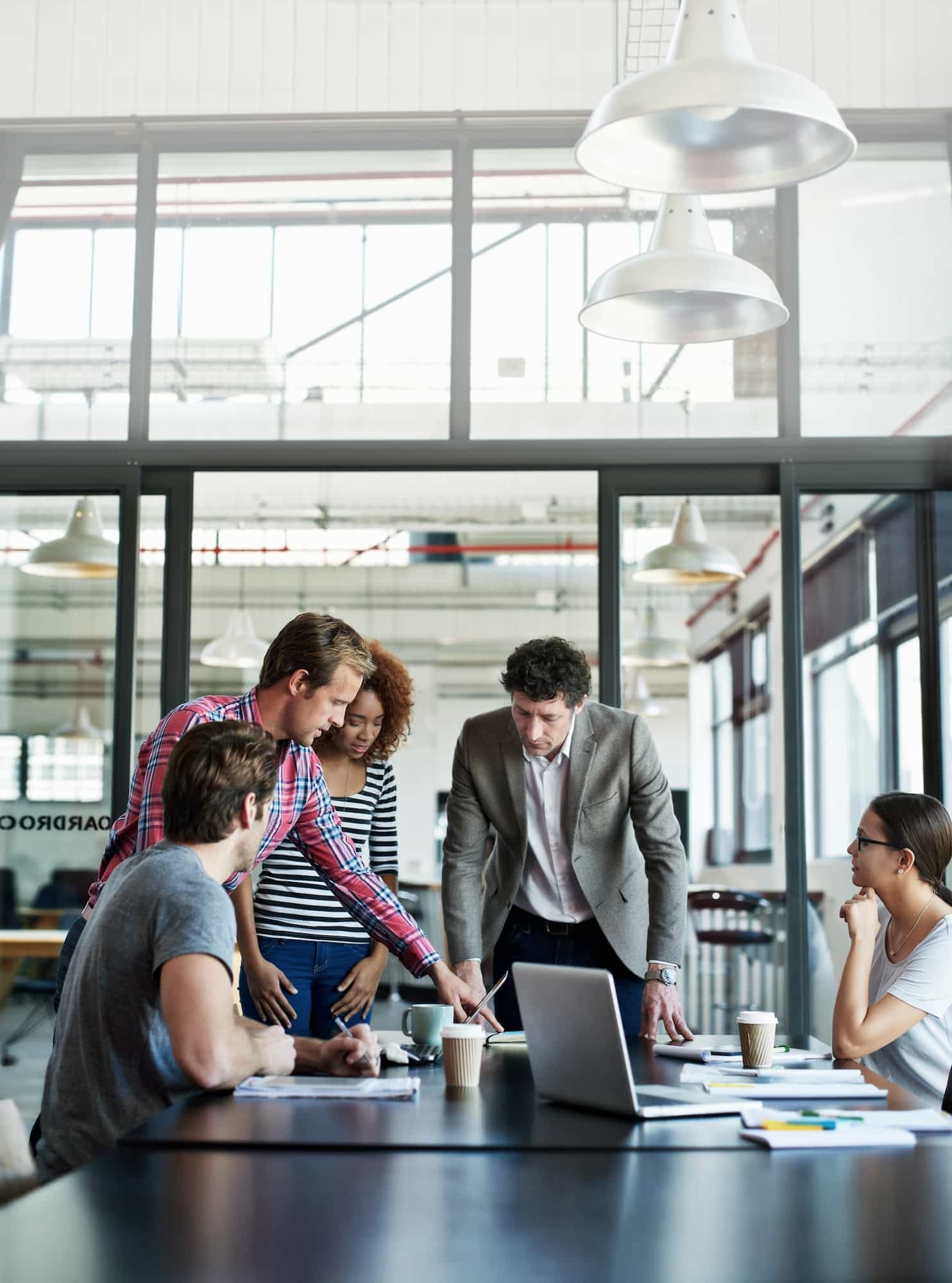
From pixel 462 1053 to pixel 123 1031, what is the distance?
1.65ft

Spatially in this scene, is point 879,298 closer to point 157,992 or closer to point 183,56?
point 183,56

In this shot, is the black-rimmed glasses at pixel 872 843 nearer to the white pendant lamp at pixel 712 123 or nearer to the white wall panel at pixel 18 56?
the white pendant lamp at pixel 712 123

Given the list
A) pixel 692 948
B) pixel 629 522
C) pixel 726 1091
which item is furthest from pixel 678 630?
pixel 726 1091

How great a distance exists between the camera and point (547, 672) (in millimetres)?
3105

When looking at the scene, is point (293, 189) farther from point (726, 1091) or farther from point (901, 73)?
point (726, 1091)

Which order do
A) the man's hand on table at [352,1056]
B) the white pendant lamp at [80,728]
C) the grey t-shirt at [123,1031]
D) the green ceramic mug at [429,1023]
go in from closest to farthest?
the grey t-shirt at [123,1031] → the man's hand on table at [352,1056] → the green ceramic mug at [429,1023] → the white pendant lamp at [80,728]

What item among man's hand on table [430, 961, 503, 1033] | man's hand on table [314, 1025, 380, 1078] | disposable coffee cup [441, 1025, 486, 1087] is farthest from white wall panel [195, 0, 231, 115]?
disposable coffee cup [441, 1025, 486, 1087]

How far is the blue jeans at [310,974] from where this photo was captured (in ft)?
10.6

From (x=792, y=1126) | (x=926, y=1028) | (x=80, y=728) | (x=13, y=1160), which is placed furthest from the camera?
(x=80, y=728)

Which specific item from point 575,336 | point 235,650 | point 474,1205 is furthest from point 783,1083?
Answer: point 235,650

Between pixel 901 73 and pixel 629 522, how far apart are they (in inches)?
68.9

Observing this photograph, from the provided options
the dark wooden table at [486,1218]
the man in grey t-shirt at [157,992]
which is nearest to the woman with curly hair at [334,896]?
the man in grey t-shirt at [157,992]

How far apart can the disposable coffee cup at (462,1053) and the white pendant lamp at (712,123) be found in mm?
1485

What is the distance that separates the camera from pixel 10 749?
15.5 ft
